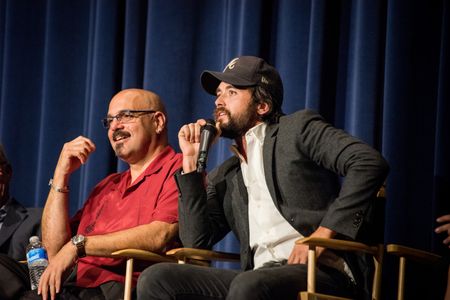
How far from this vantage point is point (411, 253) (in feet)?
8.92

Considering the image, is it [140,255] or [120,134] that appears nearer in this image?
[140,255]

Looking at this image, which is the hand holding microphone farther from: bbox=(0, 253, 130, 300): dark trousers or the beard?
bbox=(0, 253, 130, 300): dark trousers

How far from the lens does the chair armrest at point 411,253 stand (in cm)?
266

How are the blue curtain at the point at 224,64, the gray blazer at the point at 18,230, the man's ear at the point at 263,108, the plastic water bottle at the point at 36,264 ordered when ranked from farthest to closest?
1. the gray blazer at the point at 18,230
2. the blue curtain at the point at 224,64
3. the plastic water bottle at the point at 36,264
4. the man's ear at the point at 263,108

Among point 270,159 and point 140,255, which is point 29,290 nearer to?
point 140,255

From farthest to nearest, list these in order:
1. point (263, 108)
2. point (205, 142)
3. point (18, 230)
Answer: point (18, 230), point (263, 108), point (205, 142)

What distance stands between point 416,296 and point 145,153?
1.20 m

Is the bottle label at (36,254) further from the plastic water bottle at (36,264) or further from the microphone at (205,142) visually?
the microphone at (205,142)

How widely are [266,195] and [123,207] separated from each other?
66 centimetres

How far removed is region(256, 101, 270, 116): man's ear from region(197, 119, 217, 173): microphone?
0.18 meters

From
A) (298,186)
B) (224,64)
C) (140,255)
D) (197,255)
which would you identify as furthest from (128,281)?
(224,64)

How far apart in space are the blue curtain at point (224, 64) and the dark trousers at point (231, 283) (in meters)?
0.69

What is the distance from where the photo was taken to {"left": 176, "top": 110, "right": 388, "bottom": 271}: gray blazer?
2645 millimetres

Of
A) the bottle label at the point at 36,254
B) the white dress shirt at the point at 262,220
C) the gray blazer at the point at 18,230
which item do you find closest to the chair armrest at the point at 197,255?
the white dress shirt at the point at 262,220
